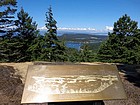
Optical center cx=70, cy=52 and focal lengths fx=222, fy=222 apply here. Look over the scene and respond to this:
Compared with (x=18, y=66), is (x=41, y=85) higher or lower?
higher

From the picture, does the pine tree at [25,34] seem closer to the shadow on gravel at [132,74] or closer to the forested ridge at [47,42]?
the forested ridge at [47,42]

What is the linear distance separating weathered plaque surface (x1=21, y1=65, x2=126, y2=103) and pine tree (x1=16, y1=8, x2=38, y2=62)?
78.9 feet

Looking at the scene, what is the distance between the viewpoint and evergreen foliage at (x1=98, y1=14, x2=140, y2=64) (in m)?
33.4

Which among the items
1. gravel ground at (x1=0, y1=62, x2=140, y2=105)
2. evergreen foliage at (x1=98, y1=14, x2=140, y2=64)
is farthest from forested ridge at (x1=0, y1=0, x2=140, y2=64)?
gravel ground at (x1=0, y1=62, x2=140, y2=105)

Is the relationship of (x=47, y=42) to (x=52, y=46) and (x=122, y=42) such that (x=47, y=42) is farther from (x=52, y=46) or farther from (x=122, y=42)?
(x=122, y=42)

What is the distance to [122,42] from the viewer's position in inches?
1346

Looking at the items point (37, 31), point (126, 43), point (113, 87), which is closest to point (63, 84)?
point (113, 87)

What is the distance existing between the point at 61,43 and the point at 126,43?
410 inches

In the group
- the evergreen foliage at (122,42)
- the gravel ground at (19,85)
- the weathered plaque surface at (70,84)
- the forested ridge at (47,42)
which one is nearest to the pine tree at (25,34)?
the forested ridge at (47,42)

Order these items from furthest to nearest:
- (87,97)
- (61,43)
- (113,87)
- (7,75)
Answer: (61,43), (7,75), (113,87), (87,97)

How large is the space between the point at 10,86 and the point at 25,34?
75.6 feet

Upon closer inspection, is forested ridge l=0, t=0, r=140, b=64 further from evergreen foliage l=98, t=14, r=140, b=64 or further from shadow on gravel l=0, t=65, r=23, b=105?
shadow on gravel l=0, t=65, r=23, b=105

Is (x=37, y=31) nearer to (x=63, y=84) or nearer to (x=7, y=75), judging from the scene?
(x=7, y=75)

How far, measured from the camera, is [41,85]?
5871mm
